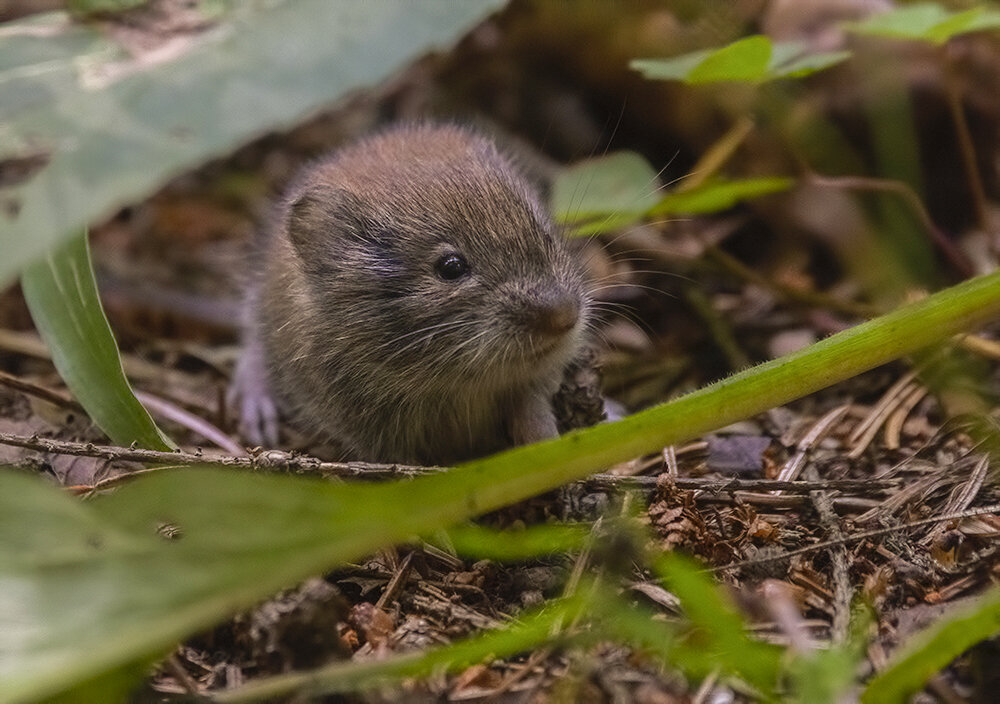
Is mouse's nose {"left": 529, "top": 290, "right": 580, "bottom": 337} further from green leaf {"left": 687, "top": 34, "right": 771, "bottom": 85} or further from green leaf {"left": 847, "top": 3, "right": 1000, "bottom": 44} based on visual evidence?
green leaf {"left": 847, "top": 3, "right": 1000, "bottom": 44}

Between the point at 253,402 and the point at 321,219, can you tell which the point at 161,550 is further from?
the point at 253,402

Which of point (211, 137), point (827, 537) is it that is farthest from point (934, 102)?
point (211, 137)

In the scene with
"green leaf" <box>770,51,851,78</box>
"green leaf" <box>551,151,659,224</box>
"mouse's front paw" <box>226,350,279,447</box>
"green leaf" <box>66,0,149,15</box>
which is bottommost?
"mouse's front paw" <box>226,350,279,447</box>

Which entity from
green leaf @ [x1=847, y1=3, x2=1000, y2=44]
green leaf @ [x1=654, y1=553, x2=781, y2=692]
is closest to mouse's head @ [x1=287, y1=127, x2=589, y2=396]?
green leaf @ [x1=654, y1=553, x2=781, y2=692]

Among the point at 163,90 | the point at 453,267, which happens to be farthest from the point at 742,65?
the point at 163,90

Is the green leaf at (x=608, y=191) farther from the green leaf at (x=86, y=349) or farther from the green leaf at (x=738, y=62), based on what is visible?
the green leaf at (x=86, y=349)

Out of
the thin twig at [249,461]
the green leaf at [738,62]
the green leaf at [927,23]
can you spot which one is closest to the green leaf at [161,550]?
the thin twig at [249,461]
